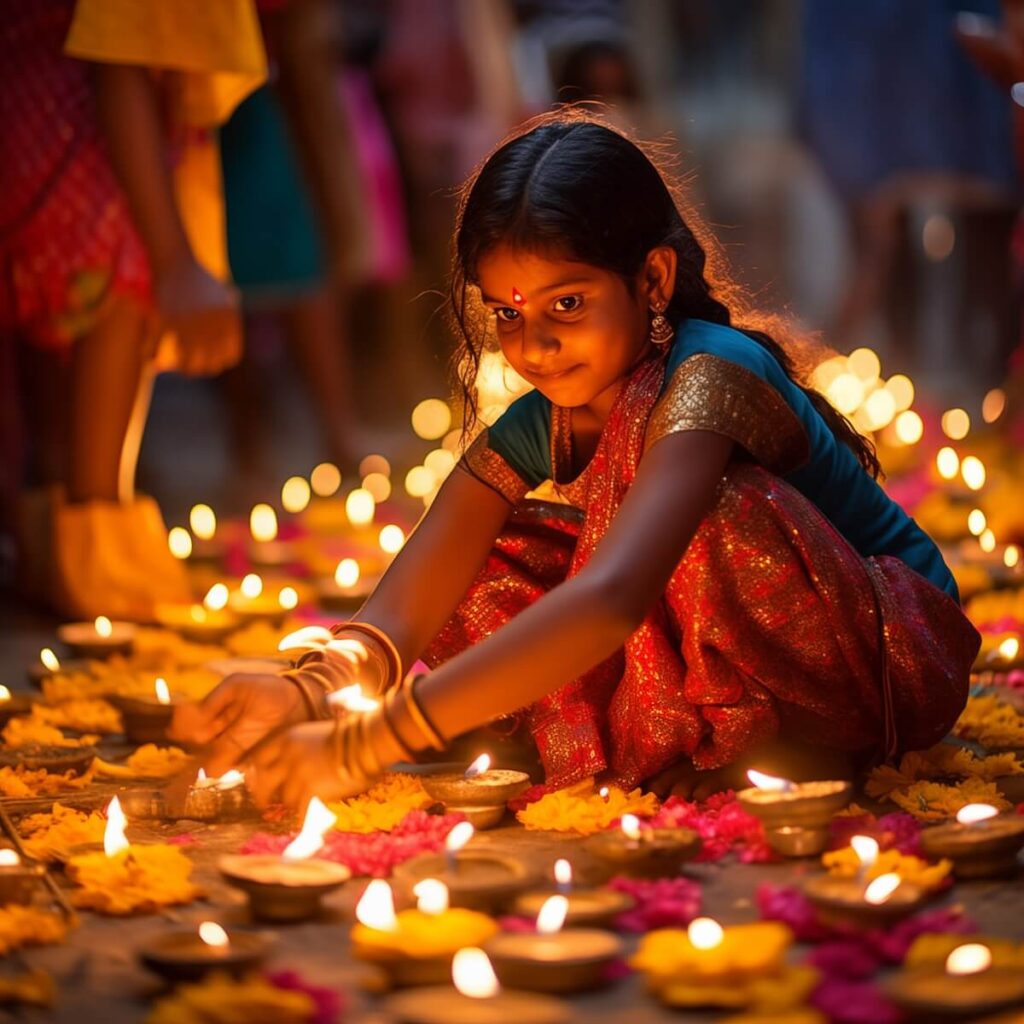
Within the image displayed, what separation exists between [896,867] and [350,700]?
708mm

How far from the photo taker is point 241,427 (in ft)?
21.6

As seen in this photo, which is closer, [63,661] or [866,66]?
[63,661]

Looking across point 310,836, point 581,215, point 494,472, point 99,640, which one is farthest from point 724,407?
point 99,640

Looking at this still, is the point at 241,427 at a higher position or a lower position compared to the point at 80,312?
higher

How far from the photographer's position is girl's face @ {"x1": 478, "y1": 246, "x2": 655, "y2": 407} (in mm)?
2473

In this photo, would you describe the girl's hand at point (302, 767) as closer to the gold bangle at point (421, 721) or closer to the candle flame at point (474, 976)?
the gold bangle at point (421, 721)

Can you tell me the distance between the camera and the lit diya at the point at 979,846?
2.18 metres

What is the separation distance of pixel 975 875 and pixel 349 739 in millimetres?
765

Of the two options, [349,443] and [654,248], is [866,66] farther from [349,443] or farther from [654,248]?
[654,248]

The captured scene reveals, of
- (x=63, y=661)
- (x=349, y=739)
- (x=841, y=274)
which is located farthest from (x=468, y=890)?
(x=841, y=274)

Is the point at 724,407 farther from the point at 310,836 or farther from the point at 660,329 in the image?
the point at 310,836

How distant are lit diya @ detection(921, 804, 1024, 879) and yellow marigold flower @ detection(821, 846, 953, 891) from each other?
0.02 metres

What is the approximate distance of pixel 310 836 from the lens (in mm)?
2176

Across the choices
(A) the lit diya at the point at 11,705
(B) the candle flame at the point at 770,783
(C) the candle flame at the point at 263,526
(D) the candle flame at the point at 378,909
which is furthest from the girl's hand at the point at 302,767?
(C) the candle flame at the point at 263,526
